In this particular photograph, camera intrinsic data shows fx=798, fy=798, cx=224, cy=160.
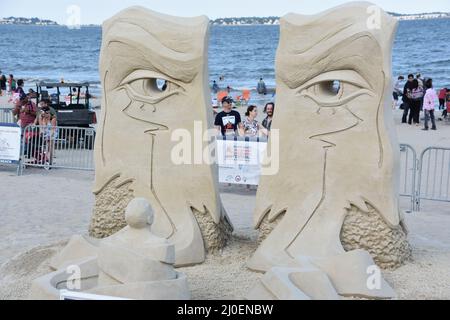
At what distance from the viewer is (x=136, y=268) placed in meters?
6.48

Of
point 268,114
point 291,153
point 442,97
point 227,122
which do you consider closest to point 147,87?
point 291,153

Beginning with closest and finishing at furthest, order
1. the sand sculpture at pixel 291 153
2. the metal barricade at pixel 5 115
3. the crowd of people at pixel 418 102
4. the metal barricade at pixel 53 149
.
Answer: the sand sculpture at pixel 291 153
the metal barricade at pixel 53 149
the metal barricade at pixel 5 115
the crowd of people at pixel 418 102

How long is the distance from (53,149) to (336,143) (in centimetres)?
812

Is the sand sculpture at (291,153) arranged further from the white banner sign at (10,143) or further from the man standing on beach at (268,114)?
the white banner sign at (10,143)

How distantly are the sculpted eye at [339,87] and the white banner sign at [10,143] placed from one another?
7801mm

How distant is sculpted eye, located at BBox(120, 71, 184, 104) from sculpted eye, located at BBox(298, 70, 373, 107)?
1.42m

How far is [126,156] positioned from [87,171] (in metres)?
6.78

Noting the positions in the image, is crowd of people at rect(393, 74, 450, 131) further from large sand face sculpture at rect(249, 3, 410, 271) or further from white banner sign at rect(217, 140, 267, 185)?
large sand face sculpture at rect(249, 3, 410, 271)

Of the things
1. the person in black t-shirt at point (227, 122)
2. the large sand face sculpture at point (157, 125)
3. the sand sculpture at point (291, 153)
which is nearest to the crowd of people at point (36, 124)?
the person in black t-shirt at point (227, 122)

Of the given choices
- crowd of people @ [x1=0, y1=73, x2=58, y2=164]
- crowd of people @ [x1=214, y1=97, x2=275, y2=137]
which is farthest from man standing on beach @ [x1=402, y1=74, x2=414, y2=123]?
crowd of people @ [x1=0, y1=73, x2=58, y2=164]

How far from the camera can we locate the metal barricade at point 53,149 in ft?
48.5

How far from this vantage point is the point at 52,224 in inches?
436
